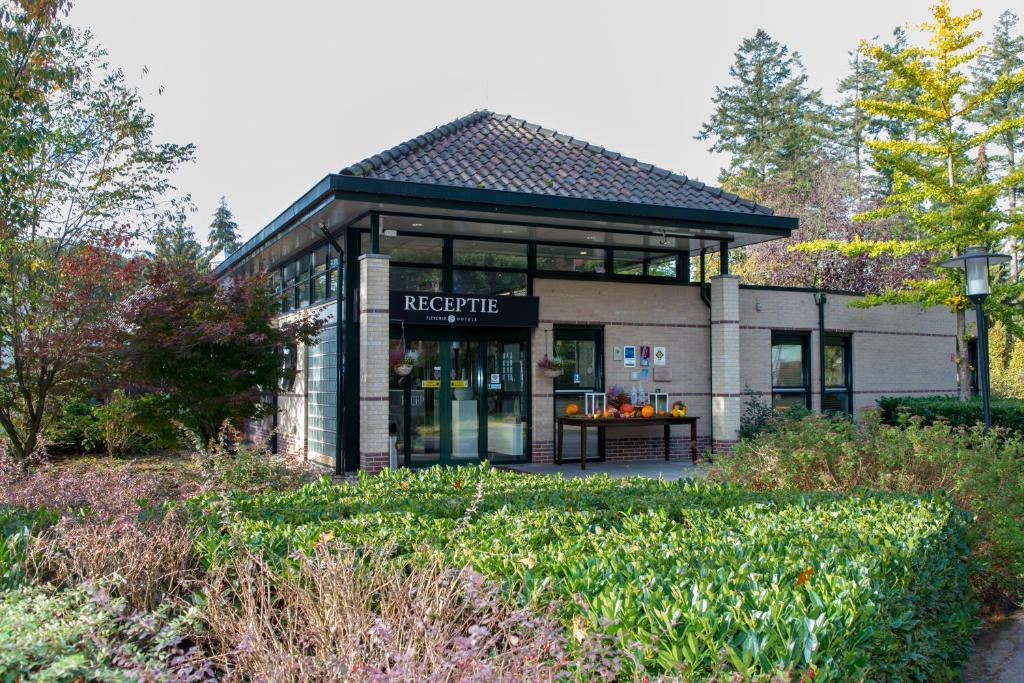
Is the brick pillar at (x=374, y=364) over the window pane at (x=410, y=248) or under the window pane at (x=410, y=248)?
under

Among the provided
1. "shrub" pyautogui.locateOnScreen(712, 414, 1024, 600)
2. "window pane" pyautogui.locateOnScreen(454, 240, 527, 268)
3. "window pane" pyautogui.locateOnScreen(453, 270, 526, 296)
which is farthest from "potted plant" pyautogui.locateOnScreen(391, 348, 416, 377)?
"shrub" pyautogui.locateOnScreen(712, 414, 1024, 600)

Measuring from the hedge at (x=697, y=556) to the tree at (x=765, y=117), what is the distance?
38389 mm

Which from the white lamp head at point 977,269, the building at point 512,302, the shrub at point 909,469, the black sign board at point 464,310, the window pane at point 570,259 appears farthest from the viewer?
the window pane at point 570,259

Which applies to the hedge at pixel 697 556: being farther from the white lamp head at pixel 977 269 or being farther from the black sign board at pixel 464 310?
the black sign board at pixel 464 310

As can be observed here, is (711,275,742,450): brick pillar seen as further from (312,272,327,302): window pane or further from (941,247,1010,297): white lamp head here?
(312,272,327,302): window pane

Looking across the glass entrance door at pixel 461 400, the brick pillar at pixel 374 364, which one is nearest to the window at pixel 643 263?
the glass entrance door at pixel 461 400

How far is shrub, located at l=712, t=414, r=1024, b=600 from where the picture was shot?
6.28 m

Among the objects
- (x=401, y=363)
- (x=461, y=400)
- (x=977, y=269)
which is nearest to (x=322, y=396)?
(x=401, y=363)

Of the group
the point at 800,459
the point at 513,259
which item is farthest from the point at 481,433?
the point at 800,459

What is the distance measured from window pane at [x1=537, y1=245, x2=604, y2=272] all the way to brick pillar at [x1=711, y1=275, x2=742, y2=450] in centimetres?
224

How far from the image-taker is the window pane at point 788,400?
1731cm

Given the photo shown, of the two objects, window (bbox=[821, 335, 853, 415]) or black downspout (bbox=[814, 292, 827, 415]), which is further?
window (bbox=[821, 335, 853, 415])

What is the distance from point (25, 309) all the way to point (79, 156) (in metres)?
3.00

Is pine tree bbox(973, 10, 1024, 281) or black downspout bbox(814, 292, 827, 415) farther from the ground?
pine tree bbox(973, 10, 1024, 281)
